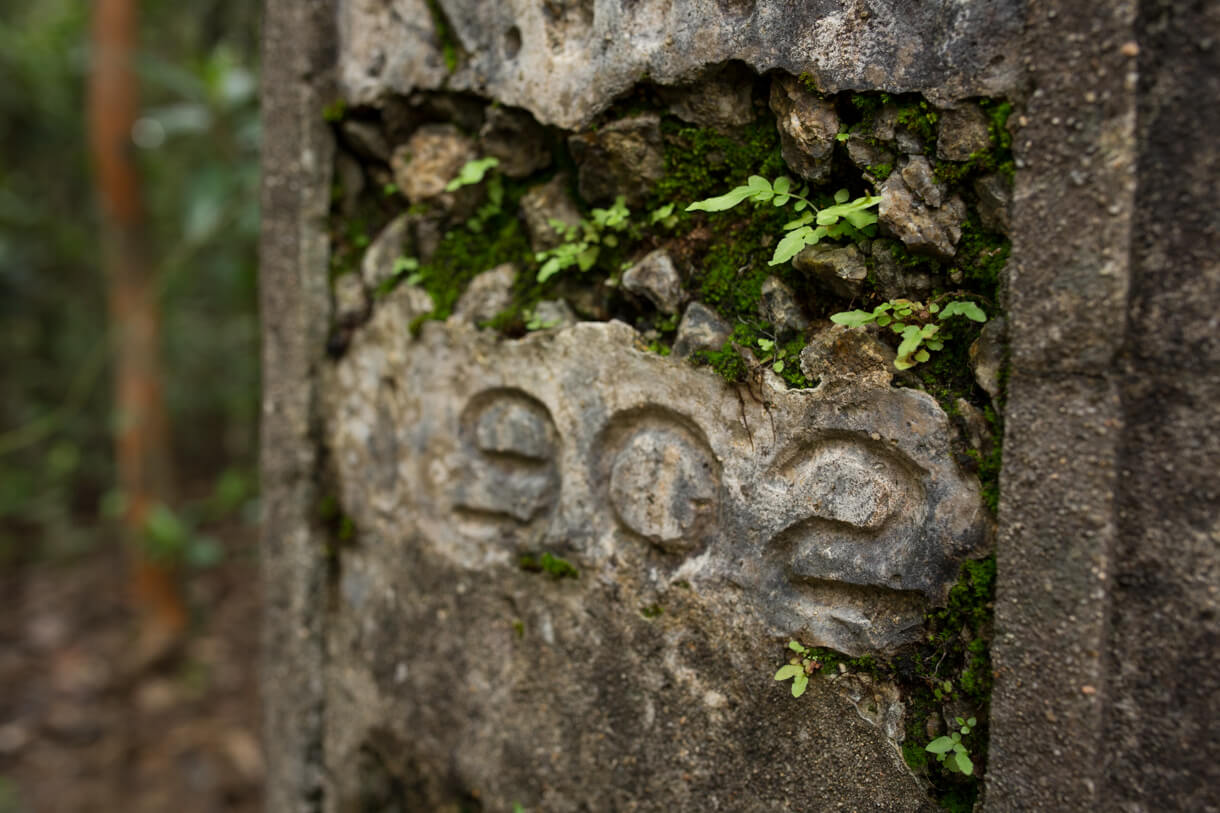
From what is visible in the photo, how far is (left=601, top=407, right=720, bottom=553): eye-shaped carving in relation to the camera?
1.29 metres

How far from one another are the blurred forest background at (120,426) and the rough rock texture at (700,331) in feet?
7.03

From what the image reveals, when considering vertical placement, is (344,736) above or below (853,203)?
below

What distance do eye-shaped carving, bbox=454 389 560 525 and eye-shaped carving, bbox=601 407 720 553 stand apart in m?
0.16

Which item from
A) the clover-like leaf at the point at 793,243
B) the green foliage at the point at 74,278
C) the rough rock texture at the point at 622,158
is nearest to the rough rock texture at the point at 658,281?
the rough rock texture at the point at 622,158

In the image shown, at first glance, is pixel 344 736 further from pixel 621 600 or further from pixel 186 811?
pixel 186 811

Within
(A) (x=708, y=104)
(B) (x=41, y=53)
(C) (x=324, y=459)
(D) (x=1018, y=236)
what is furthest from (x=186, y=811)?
(B) (x=41, y=53)

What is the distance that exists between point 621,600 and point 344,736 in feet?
2.92

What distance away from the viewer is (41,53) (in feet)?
14.1

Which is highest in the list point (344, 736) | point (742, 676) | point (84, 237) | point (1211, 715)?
point (84, 237)

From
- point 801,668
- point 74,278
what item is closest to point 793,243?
point 801,668

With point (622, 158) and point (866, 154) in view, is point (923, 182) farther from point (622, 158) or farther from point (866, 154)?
point (622, 158)

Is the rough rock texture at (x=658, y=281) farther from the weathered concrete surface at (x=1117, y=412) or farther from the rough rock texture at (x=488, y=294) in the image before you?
the weathered concrete surface at (x=1117, y=412)

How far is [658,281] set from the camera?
4.29ft

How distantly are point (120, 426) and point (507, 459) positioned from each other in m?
2.58
